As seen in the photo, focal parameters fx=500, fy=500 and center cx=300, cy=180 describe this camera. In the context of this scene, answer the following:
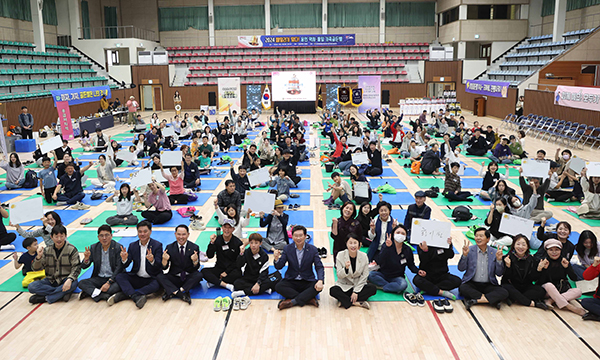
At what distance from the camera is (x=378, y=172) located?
16688 mm

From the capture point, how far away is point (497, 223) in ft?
32.4

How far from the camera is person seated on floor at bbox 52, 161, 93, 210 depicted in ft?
44.3

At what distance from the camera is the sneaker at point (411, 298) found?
25.4 ft

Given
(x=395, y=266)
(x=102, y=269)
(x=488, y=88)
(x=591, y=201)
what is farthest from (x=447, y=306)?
(x=488, y=88)

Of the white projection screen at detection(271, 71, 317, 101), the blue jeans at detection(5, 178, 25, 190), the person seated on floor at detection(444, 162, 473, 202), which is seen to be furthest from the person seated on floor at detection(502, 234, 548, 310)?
the white projection screen at detection(271, 71, 317, 101)

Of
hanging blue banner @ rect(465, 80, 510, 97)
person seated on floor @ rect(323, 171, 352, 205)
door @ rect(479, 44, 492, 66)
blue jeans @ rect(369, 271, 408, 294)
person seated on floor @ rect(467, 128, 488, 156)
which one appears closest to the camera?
blue jeans @ rect(369, 271, 408, 294)

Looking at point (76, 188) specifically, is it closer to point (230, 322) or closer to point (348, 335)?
point (230, 322)

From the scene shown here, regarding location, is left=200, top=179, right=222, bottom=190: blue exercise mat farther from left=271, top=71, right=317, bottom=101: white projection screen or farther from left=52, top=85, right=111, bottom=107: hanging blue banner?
left=271, top=71, right=317, bottom=101: white projection screen

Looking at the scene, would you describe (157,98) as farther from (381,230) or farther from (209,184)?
(381,230)

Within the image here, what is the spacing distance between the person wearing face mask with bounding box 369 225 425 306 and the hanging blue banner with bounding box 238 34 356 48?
37058 mm

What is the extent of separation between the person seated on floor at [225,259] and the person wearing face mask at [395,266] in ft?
7.52

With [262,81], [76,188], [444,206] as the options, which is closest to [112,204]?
[76,188]

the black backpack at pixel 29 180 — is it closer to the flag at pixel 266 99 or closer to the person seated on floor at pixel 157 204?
the person seated on floor at pixel 157 204

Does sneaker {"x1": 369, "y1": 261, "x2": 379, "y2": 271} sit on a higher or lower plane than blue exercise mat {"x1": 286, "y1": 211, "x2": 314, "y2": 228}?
higher
